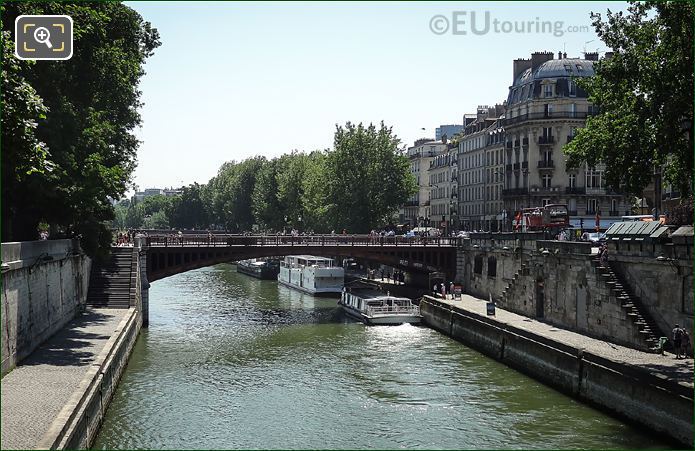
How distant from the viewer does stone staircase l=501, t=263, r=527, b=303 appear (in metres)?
54.6

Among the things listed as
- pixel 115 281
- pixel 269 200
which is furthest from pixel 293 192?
pixel 115 281

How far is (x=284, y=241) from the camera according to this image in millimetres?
67750

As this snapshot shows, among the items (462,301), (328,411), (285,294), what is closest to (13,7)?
(328,411)

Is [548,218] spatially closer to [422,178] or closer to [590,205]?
[590,205]

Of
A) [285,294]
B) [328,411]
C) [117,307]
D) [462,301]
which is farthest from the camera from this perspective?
[285,294]

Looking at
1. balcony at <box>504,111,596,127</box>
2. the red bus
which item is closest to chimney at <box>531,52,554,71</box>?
balcony at <box>504,111,596,127</box>

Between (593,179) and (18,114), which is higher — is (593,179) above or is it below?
above

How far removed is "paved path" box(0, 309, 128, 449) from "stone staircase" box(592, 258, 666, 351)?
2392 centimetres

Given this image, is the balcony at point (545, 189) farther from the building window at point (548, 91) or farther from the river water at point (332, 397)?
the river water at point (332, 397)

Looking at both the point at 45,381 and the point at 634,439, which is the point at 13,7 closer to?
the point at 45,381

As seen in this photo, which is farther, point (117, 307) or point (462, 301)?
point (462, 301)

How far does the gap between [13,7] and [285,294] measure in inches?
2102

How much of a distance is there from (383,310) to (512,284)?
9.46 m

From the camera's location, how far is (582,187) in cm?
8644
